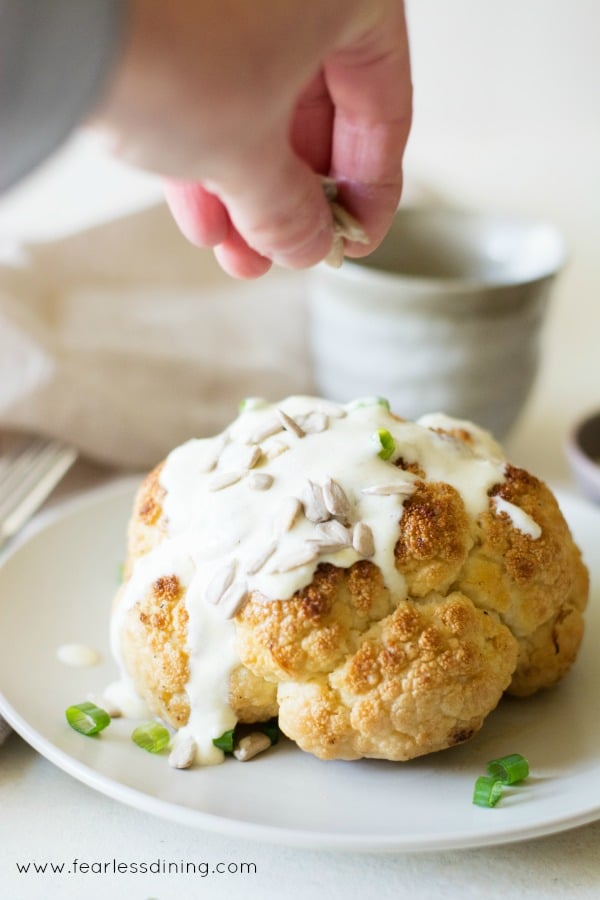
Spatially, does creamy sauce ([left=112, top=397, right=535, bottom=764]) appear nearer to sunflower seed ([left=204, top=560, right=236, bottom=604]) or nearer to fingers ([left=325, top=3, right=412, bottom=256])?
sunflower seed ([left=204, top=560, right=236, bottom=604])

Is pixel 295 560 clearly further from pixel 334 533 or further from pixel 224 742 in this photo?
pixel 224 742

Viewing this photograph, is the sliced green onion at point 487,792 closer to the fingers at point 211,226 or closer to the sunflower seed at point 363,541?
the sunflower seed at point 363,541

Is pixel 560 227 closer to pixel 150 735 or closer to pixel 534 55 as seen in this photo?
pixel 534 55

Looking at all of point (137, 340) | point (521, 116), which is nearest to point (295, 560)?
point (137, 340)

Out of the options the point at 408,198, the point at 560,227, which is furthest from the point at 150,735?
the point at 560,227

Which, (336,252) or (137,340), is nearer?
(336,252)

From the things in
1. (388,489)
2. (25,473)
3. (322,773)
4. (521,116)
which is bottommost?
(25,473)
